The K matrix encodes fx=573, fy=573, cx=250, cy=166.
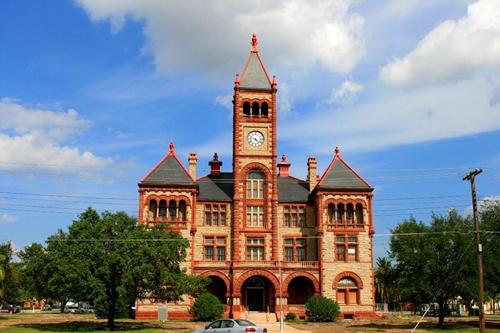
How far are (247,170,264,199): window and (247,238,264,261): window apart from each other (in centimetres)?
491

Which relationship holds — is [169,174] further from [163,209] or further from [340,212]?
[340,212]

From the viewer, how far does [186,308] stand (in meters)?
58.7

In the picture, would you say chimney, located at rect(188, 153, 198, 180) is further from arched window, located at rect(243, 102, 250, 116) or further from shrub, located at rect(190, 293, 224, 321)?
shrub, located at rect(190, 293, 224, 321)

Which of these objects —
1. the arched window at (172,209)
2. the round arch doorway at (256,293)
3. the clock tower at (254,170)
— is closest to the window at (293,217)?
the clock tower at (254,170)

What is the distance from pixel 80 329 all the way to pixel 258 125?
102 ft

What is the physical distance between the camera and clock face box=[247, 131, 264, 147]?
65125 mm

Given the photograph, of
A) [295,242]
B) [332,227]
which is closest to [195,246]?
[295,242]

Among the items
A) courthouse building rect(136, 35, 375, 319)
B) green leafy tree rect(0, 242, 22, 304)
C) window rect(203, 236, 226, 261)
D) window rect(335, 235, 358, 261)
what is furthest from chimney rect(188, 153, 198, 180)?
green leafy tree rect(0, 242, 22, 304)

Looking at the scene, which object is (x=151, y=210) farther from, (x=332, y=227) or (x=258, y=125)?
(x=332, y=227)

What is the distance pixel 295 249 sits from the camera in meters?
63.9

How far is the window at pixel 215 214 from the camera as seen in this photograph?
63594 mm

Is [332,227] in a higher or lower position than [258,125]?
lower

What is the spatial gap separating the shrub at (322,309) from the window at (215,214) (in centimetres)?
1333

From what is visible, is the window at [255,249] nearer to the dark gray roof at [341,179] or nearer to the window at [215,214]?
the window at [215,214]
